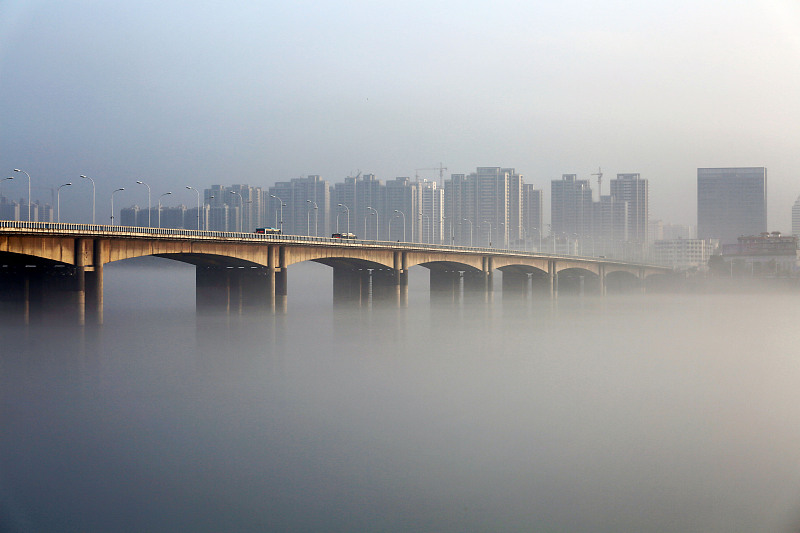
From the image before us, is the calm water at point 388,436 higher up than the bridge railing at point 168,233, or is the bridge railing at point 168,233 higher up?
the bridge railing at point 168,233

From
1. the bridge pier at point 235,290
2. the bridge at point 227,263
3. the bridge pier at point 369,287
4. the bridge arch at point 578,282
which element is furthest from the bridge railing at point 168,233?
the bridge arch at point 578,282

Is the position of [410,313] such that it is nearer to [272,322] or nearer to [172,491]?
[272,322]

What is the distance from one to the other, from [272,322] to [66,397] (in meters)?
31.0

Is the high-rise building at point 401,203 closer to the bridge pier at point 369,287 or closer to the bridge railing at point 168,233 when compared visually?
the bridge pier at point 369,287

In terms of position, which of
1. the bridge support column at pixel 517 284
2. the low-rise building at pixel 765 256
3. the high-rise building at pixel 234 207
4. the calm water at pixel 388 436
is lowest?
the calm water at pixel 388 436

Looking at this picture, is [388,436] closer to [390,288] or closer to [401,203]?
[390,288]

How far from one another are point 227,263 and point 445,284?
42.7 m

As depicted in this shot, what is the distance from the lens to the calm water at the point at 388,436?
18.2 meters

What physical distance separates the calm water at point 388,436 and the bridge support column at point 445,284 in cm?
5332

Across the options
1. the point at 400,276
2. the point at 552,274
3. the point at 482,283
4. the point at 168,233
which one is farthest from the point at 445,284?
the point at 168,233

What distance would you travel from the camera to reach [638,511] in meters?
18.3

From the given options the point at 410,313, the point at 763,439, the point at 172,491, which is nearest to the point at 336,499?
the point at 172,491

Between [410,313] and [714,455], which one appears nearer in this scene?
[714,455]

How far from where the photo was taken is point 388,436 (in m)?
24.7
